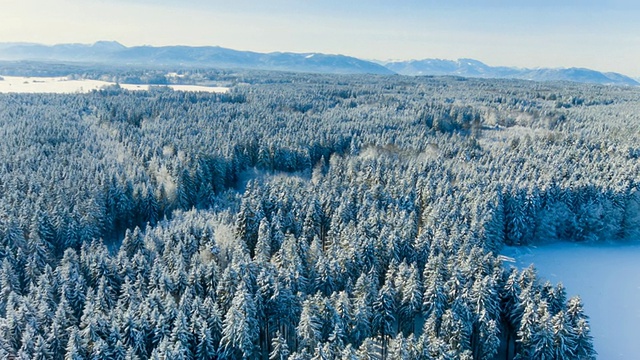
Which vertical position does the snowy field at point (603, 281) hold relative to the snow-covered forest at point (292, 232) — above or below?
below

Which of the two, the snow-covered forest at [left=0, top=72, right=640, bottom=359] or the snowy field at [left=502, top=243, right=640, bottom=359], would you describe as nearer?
the snow-covered forest at [left=0, top=72, right=640, bottom=359]

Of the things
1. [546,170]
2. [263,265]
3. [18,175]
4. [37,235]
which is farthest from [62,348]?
[546,170]

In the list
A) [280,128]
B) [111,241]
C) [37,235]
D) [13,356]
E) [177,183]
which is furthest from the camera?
[280,128]

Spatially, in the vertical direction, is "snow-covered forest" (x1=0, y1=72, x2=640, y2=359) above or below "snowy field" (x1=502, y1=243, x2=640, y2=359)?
above

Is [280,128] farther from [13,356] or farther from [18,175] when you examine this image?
[13,356]
